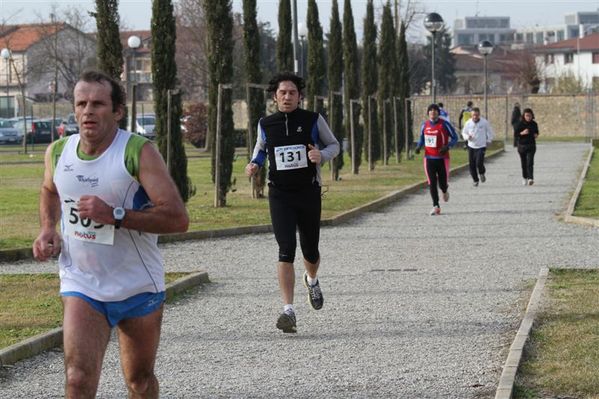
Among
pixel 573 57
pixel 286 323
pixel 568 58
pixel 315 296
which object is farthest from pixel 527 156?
pixel 573 57

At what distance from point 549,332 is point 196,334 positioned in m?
2.69

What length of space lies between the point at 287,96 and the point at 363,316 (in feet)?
6.50

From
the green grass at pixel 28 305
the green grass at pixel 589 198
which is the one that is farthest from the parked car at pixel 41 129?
the green grass at pixel 28 305

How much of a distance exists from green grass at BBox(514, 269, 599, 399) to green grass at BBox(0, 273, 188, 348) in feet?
12.1

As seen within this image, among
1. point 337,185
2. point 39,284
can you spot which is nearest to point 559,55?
point 337,185

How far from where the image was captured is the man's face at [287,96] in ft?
36.5

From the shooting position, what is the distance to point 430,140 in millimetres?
23703

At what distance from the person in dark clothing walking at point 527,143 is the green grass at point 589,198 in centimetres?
131

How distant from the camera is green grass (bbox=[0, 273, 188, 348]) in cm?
1060

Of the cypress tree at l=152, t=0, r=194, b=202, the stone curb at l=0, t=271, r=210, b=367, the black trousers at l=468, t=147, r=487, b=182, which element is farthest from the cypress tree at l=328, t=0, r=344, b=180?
the stone curb at l=0, t=271, r=210, b=367

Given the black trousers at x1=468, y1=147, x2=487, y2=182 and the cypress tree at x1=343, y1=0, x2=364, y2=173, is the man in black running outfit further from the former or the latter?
the cypress tree at x1=343, y1=0, x2=364, y2=173

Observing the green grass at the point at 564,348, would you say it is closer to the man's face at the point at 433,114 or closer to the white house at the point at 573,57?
the man's face at the point at 433,114

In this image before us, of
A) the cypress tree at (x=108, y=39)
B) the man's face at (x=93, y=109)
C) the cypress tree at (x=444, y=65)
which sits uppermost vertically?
the cypress tree at (x=444, y=65)

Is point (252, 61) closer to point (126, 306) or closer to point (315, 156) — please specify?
point (315, 156)
